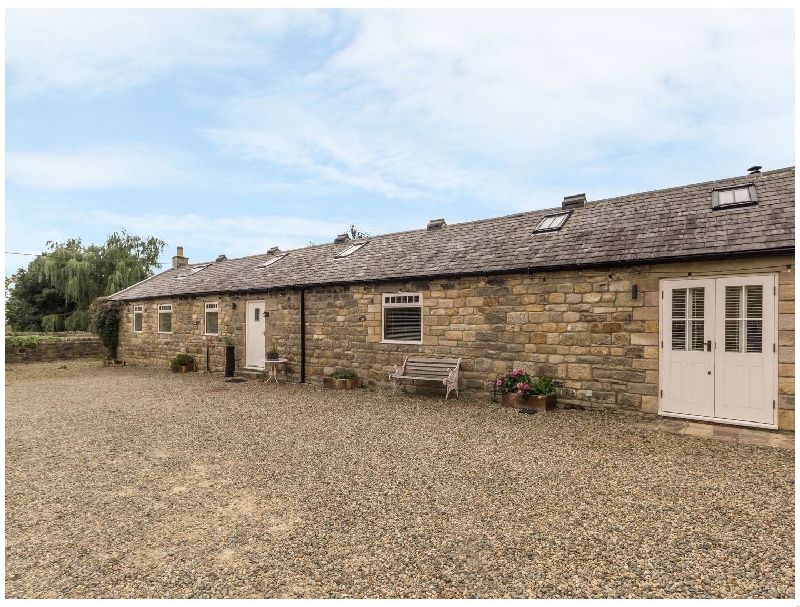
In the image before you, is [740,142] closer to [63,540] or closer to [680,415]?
[680,415]

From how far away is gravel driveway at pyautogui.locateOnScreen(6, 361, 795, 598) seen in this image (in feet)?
9.06

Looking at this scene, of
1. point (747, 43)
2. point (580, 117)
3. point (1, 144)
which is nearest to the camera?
point (1, 144)

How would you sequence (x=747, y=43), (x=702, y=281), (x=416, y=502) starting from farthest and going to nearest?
(x=702, y=281) → (x=747, y=43) → (x=416, y=502)

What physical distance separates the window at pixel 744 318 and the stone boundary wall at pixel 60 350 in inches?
886

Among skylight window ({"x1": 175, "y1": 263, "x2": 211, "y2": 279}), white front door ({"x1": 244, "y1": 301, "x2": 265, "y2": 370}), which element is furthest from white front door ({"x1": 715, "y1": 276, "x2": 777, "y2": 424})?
skylight window ({"x1": 175, "y1": 263, "x2": 211, "y2": 279})

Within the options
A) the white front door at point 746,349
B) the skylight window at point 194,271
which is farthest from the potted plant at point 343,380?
the skylight window at point 194,271

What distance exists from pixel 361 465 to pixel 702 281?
5.94 metres

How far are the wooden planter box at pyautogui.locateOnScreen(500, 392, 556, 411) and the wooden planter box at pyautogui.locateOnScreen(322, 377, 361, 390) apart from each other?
3.91 m

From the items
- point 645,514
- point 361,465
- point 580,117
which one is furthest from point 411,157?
point 645,514

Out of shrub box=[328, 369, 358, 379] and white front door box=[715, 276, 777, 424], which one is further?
shrub box=[328, 369, 358, 379]

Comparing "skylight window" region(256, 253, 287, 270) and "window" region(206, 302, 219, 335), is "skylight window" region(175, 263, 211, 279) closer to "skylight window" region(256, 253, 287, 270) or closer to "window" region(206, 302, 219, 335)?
"window" region(206, 302, 219, 335)

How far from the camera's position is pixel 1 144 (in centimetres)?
250

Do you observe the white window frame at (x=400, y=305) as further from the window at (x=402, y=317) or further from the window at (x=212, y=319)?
the window at (x=212, y=319)

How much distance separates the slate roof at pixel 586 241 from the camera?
279 inches
